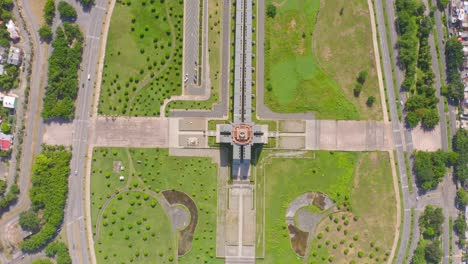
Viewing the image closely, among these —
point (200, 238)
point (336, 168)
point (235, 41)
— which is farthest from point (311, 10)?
point (200, 238)

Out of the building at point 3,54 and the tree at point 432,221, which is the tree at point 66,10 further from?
the tree at point 432,221

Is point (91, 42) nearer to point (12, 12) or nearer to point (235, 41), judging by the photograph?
point (12, 12)

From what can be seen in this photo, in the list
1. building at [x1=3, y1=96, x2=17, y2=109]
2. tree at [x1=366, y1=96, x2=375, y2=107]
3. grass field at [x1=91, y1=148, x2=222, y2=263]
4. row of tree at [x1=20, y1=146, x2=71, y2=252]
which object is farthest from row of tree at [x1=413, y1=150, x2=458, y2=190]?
building at [x1=3, y1=96, x2=17, y2=109]

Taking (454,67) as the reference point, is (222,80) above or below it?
below

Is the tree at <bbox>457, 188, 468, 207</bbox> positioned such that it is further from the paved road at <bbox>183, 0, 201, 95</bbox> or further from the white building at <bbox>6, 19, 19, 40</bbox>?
the white building at <bbox>6, 19, 19, 40</bbox>

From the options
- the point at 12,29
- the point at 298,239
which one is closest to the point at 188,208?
the point at 298,239

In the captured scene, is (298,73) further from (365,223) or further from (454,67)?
(365,223)
